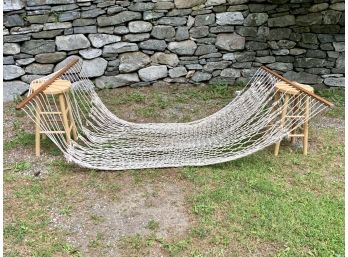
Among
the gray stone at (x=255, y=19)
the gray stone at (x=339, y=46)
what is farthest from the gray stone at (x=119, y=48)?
the gray stone at (x=339, y=46)

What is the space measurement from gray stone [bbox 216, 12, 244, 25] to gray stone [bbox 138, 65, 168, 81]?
80 cm

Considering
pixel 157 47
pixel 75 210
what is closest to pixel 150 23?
pixel 157 47

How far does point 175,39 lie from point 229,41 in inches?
24.2

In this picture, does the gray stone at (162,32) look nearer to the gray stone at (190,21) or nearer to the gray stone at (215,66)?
the gray stone at (190,21)

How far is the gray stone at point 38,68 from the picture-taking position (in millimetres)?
4504

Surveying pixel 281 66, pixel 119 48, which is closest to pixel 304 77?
pixel 281 66

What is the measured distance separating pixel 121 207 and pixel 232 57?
2918mm

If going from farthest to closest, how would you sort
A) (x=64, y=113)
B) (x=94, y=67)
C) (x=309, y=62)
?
(x=309, y=62)
(x=94, y=67)
(x=64, y=113)

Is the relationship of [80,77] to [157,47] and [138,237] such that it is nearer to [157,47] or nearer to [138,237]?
[157,47]

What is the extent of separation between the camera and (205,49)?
482cm

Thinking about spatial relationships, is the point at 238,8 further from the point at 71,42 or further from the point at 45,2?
the point at 45,2

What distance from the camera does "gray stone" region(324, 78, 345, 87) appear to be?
4.92m

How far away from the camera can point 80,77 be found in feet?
14.7

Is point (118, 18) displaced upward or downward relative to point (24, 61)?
upward
